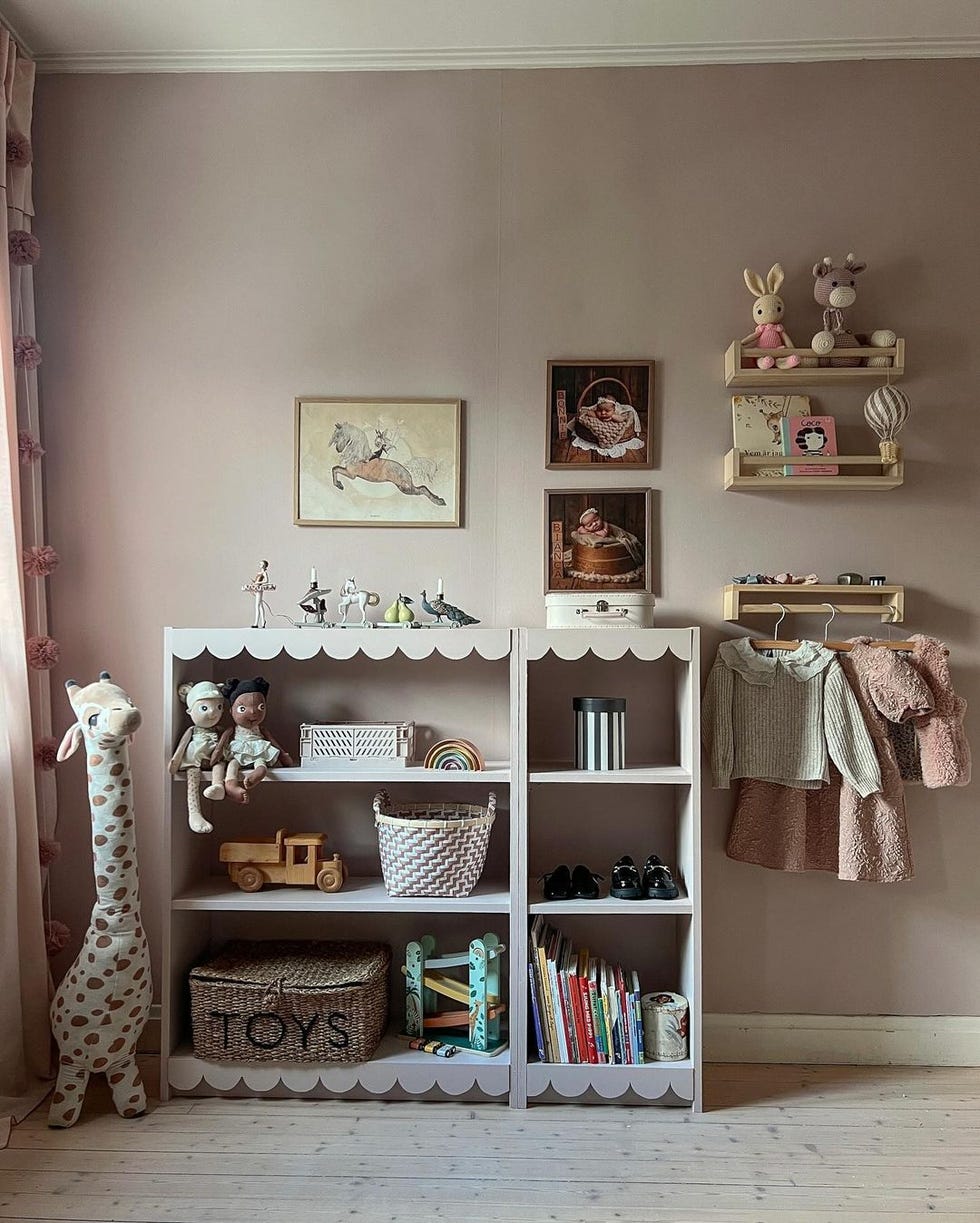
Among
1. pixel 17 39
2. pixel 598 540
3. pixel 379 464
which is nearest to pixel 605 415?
pixel 598 540

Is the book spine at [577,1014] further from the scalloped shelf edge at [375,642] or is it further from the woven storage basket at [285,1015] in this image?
the scalloped shelf edge at [375,642]

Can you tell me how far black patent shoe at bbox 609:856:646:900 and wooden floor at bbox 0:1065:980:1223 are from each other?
49 cm

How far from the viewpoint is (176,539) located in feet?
8.63

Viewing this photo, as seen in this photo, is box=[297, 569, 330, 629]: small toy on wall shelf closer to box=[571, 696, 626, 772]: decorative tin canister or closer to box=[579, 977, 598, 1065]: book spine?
box=[571, 696, 626, 772]: decorative tin canister

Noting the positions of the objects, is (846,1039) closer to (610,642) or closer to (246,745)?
(610,642)

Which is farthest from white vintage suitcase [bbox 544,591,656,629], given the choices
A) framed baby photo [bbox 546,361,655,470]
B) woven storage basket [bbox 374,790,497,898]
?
woven storage basket [bbox 374,790,497,898]

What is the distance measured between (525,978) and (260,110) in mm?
2329

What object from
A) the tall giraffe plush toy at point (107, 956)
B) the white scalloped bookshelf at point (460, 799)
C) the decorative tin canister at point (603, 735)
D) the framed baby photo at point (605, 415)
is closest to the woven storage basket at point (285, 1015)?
the white scalloped bookshelf at point (460, 799)

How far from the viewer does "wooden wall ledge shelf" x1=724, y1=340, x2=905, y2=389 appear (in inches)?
96.6

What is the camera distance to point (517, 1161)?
6.75ft

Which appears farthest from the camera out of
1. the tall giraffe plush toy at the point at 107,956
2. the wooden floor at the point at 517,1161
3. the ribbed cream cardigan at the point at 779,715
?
the ribbed cream cardigan at the point at 779,715

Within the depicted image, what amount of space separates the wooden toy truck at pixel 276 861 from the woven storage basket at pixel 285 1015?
0.69ft

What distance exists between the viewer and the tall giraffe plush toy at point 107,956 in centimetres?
219

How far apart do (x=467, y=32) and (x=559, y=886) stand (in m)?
2.15
